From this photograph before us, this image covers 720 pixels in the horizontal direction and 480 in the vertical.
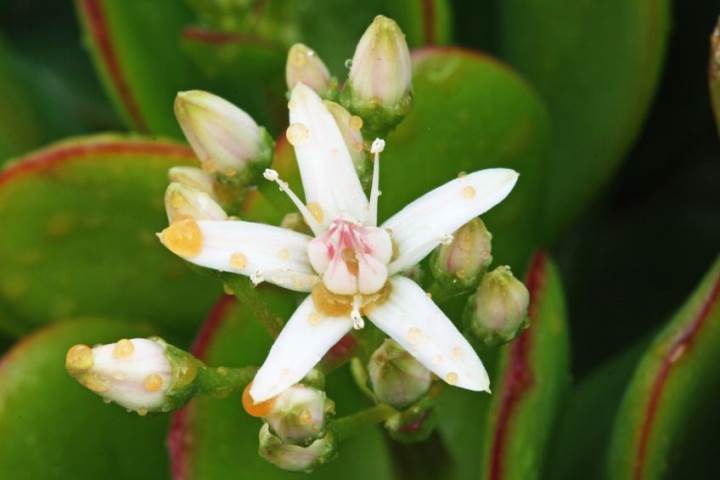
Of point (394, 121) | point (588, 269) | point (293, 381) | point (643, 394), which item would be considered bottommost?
point (588, 269)

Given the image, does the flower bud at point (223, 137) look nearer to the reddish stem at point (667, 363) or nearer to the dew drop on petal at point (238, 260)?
the dew drop on petal at point (238, 260)

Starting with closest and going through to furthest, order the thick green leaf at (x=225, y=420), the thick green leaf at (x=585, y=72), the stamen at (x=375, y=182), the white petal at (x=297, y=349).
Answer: the white petal at (x=297, y=349), the stamen at (x=375, y=182), the thick green leaf at (x=225, y=420), the thick green leaf at (x=585, y=72)

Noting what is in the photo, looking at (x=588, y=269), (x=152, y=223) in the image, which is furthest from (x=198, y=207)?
(x=588, y=269)

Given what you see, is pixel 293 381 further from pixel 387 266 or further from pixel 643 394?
pixel 643 394

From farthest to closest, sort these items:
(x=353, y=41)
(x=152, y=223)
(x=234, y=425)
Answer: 1. (x=353, y=41)
2. (x=152, y=223)
3. (x=234, y=425)

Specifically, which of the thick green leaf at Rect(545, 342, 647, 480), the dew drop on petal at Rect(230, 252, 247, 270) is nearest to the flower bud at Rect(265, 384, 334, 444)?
the dew drop on petal at Rect(230, 252, 247, 270)

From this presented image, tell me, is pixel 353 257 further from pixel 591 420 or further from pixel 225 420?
pixel 591 420

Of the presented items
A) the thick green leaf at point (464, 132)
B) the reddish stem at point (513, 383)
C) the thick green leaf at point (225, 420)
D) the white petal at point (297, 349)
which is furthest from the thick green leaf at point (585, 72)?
the white petal at point (297, 349)

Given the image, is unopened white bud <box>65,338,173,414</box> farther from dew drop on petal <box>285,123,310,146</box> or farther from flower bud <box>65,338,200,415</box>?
dew drop on petal <box>285,123,310,146</box>
